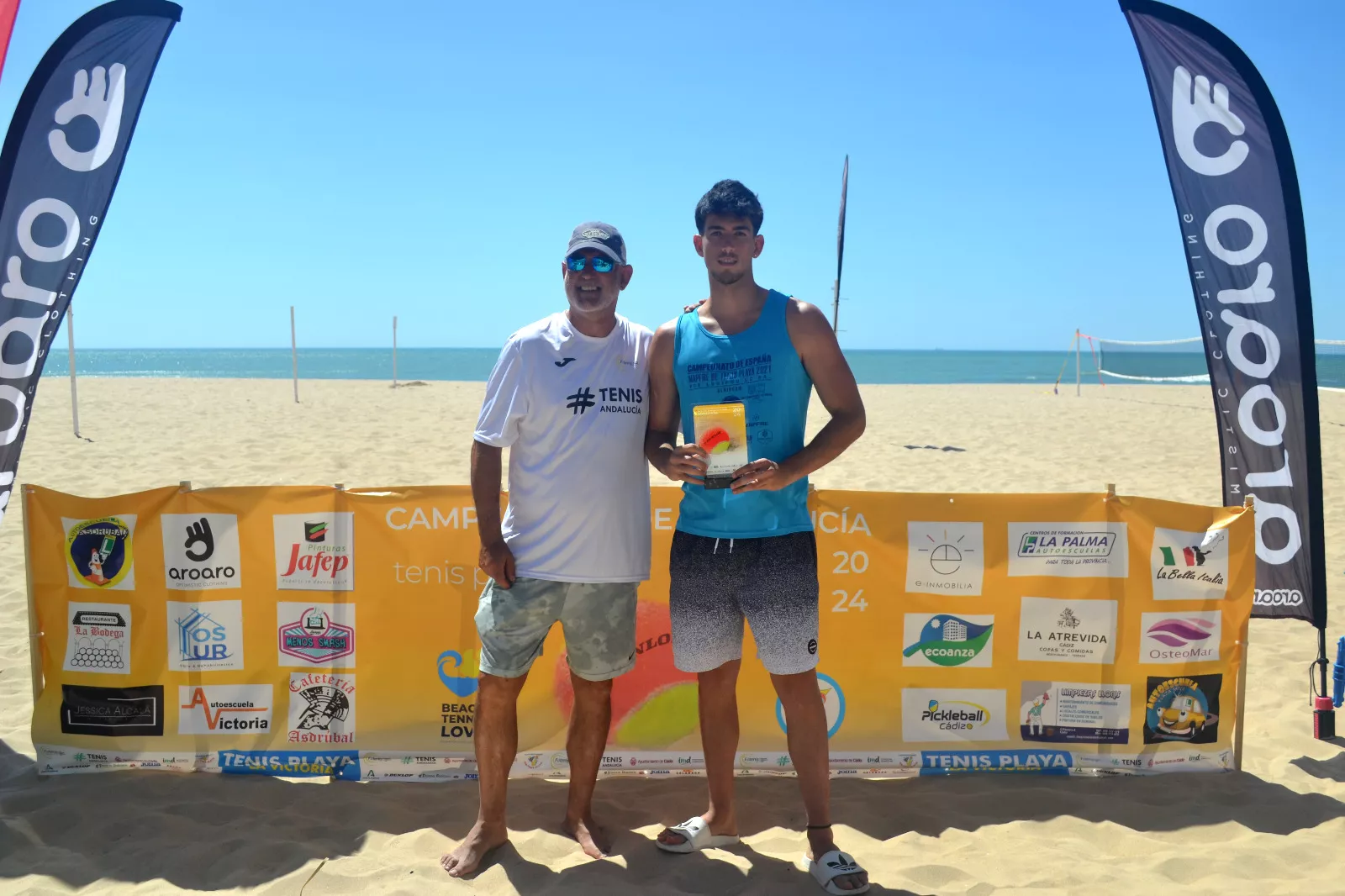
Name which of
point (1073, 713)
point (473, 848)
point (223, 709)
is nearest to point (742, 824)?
point (473, 848)

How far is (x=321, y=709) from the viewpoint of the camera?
3447mm

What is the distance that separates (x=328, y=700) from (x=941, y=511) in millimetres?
2558

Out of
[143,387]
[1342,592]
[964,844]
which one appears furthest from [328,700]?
[143,387]

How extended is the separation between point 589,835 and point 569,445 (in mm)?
1316

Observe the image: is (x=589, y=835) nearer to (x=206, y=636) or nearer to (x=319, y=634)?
(x=319, y=634)

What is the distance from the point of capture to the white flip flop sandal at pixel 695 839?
111 inches

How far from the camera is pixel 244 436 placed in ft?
41.5

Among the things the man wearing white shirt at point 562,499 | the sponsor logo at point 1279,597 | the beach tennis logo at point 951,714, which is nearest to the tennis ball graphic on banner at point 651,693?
the man wearing white shirt at point 562,499

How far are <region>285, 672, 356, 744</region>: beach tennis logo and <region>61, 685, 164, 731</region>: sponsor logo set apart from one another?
1.69 feet

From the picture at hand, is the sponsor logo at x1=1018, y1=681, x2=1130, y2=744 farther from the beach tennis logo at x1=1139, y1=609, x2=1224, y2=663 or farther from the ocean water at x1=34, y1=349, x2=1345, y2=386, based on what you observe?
the ocean water at x1=34, y1=349, x2=1345, y2=386

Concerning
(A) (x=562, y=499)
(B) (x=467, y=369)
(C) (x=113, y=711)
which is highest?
(B) (x=467, y=369)

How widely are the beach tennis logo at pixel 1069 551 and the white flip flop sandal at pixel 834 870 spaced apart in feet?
4.54

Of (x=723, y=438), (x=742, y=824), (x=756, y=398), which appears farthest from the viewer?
(x=742, y=824)

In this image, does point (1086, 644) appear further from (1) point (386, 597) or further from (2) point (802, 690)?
(1) point (386, 597)
